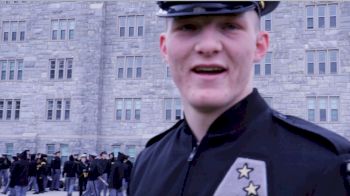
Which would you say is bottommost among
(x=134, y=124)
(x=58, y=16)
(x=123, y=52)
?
(x=134, y=124)

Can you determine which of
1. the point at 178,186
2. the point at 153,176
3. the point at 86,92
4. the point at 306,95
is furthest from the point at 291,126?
the point at 86,92

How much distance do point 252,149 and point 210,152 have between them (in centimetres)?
14

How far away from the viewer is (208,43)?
4.30ft

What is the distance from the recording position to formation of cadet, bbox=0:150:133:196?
45.9 ft

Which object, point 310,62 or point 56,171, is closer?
point 56,171

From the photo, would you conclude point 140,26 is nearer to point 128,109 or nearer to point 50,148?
point 128,109

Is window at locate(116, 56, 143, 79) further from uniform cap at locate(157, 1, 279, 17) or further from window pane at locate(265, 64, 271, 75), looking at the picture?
uniform cap at locate(157, 1, 279, 17)

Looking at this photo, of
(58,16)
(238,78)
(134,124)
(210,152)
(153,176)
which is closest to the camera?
(238,78)

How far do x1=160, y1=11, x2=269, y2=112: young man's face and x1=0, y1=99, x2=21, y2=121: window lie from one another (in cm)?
2542

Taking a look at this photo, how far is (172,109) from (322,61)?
8.21 metres

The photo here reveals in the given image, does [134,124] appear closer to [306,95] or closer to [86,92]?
[86,92]

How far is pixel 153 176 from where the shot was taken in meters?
1.72

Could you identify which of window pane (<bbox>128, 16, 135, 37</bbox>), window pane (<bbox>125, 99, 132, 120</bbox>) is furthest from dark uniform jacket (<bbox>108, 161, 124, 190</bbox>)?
window pane (<bbox>128, 16, 135, 37</bbox>)

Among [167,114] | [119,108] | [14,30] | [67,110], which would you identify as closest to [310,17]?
[167,114]
